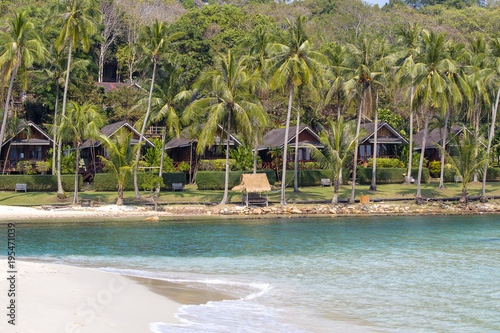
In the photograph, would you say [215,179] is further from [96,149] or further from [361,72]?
[361,72]

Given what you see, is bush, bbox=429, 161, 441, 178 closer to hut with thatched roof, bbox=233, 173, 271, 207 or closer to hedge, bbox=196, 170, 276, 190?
hedge, bbox=196, 170, 276, 190

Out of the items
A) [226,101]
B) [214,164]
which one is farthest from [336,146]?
[214,164]

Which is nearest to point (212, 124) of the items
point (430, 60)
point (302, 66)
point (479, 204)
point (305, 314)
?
point (302, 66)

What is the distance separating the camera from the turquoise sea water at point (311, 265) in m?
12.5

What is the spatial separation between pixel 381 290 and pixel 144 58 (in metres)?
31.1

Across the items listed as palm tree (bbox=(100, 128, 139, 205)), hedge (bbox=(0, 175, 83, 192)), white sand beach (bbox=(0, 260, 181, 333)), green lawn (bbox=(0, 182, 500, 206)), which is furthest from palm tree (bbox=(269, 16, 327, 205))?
white sand beach (bbox=(0, 260, 181, 333))

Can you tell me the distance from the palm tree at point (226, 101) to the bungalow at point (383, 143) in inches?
865

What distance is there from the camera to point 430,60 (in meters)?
41.4

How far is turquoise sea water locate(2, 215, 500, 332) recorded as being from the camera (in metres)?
12.5

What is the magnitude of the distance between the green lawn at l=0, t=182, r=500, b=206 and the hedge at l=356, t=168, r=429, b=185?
111 cm

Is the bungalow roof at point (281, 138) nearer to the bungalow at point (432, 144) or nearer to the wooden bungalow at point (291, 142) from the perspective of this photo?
the wooden bungalow at point (291, 142)

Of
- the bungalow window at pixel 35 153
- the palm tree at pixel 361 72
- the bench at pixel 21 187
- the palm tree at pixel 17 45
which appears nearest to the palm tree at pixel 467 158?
the palm tree at pixel 361 72

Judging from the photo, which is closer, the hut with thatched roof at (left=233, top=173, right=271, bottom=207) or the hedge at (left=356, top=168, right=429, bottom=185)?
the hut with thatched roof at (left=233, top=173, right=271, bottom=207)

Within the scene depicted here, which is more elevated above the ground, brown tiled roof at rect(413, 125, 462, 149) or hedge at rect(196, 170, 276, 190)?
brown tiled roof at rect(413, 125, 462, 149)
